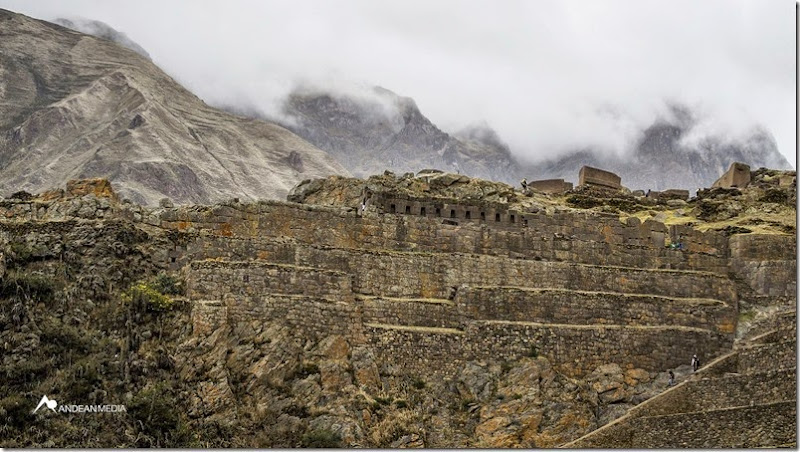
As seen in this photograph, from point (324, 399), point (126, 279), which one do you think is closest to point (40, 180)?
point (126, 279)

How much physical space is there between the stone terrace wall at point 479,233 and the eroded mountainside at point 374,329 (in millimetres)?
75

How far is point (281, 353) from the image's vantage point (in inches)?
1169

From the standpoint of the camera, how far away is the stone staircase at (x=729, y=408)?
27922 mm

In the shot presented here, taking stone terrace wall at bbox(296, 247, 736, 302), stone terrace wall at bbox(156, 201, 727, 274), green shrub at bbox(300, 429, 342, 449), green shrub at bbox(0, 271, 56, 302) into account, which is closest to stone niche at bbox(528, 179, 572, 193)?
stone terrace wall at bbox(156, 201, 727, 274)

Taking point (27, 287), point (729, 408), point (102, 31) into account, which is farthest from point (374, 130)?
point (729, 408)

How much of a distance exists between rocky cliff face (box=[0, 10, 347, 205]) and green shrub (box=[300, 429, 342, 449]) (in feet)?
89.4

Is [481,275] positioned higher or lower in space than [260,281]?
higher

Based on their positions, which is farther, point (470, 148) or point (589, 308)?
point (470, 148)

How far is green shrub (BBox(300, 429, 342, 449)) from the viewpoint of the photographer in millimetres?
27875

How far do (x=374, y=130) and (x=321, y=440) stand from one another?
51.9 meters

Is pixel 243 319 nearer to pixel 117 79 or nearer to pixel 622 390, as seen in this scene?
pixel 622 390

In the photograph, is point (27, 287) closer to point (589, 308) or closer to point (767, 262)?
point (589, 308)

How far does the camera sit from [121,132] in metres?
60.2

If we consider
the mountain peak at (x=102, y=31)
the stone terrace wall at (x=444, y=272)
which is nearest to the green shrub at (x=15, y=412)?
the stone terrace wall at (x=444, y=272)
